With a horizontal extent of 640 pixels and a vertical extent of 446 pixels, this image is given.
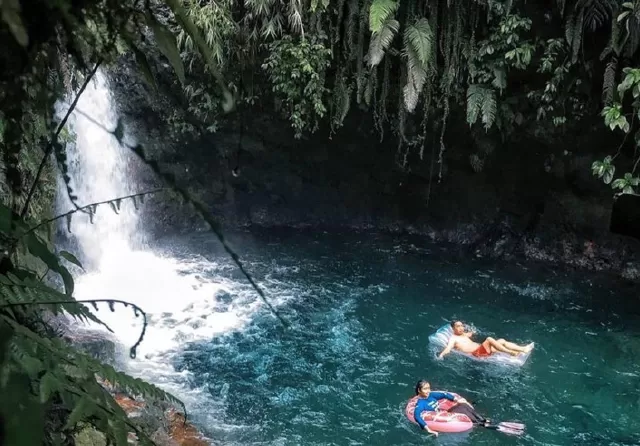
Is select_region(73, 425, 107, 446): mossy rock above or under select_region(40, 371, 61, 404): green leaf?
under

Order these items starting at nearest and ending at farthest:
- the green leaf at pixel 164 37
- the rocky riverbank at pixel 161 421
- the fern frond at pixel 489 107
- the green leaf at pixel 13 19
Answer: the green leaf at pixel 13 19 < the green leaf at pixel 164 37 < the rocky riverbank at pixel 161 421 < the fern frond at pixel 489 107

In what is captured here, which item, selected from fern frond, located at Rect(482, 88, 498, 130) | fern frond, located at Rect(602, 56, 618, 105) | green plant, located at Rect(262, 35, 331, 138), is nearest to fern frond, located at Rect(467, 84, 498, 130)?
fern frond, located at Rect(482, 88, 498, 130)

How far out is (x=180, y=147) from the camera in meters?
11.1

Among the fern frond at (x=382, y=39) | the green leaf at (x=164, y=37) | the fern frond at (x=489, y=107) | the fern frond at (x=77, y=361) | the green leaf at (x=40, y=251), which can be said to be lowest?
the fern frond at (x=77, y=361)

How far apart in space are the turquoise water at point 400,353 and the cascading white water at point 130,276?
30 centimetres

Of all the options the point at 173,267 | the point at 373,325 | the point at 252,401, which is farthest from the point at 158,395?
the point at 173,267

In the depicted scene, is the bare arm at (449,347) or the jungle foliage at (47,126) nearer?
the jungle foliage at (47,126)

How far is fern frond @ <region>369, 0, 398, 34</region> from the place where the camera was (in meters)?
7.60

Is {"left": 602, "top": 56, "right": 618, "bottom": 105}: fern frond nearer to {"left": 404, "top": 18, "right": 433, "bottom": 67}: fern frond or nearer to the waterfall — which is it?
{"left": 404, "top": 18, "right": 433, "bottom": 67}: fern frond

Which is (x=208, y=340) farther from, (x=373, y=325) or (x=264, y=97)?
(x=264, y=97)

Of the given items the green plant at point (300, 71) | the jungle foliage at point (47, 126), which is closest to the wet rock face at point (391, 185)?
the green plant at point (300, 71)

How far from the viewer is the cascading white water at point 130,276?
736cm

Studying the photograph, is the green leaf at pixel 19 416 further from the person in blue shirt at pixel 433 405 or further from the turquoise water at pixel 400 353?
the person in blue shirt at pixel 433 405

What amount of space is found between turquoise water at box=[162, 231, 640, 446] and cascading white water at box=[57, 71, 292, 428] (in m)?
0.30
